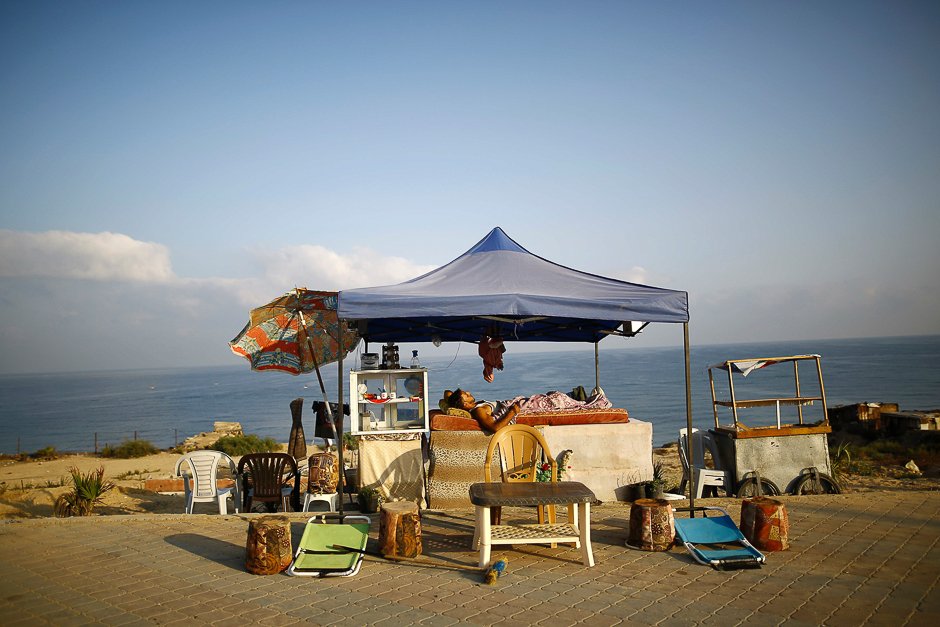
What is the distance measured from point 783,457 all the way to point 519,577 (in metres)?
4.72

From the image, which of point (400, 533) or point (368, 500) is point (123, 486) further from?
point (400, 533)

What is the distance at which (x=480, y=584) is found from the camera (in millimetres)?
4797

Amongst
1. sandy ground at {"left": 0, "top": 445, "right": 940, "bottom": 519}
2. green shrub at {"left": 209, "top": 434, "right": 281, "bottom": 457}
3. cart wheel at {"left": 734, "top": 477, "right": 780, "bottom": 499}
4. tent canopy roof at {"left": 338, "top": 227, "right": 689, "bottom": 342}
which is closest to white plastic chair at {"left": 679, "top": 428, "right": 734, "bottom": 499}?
cart wheel at {"left": 734, "top": 477, "right": 780, "bottom": 499}

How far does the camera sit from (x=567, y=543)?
19.1 ft

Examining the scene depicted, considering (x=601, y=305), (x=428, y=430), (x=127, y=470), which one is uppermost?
(x=601, y=305)

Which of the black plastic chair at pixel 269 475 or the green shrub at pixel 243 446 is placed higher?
the black plastic chair at pixel 269 475

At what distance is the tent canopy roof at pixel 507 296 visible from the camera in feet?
20.8

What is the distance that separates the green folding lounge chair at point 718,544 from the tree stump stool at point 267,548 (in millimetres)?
3211

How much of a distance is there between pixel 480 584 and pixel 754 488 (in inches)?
183

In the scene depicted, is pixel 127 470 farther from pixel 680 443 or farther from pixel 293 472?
pixel 680 443

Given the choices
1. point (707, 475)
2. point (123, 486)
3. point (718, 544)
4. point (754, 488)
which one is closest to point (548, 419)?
point (707, 475)

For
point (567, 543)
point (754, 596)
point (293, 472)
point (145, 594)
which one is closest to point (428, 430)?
point (293, 472)

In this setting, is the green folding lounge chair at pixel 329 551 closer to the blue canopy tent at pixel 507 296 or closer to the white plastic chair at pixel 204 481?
the blue canopy tent at pixel 507 296

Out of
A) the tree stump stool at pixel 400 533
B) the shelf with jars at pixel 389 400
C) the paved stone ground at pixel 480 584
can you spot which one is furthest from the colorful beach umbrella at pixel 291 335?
Answer: the tree stump stool at pixel 400 533
